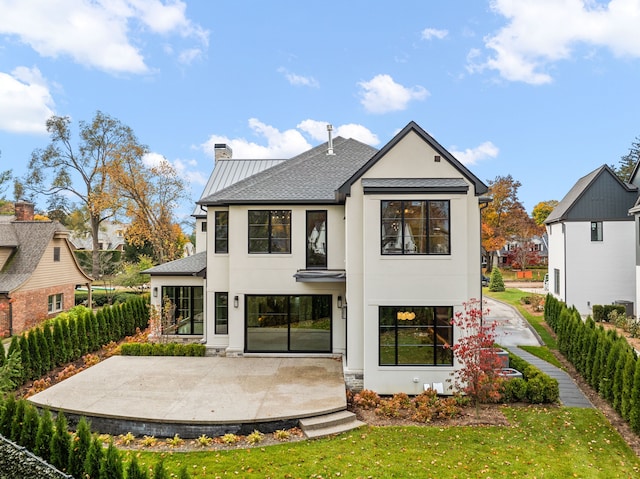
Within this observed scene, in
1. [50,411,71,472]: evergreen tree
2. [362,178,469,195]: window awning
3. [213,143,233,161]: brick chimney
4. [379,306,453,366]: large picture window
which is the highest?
[213,143,233,161]: brick chimney

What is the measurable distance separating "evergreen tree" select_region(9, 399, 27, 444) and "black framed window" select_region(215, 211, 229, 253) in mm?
7913

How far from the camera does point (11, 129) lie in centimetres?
3672

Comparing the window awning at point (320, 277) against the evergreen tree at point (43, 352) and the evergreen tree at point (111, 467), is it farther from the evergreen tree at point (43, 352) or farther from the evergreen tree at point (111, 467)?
the evergreen tree at point (43, 352)

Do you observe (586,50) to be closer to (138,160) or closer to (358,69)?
(358,69)

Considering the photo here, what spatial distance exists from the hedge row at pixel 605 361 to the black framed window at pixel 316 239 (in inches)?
331

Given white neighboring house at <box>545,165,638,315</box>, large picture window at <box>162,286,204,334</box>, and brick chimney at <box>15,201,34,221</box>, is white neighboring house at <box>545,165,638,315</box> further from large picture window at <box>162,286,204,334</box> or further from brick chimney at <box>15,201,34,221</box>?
brick chimney at <box>15,201,34,221</box>

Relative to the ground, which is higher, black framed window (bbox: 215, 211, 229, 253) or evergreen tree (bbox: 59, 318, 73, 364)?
black framed window (bbox: 215, 211, 229, 253)

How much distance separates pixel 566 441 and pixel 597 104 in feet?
69.6

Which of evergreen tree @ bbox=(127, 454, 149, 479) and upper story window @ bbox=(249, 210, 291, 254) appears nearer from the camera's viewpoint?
evergreen tree @ bbox=(127, 454, 149, 479)

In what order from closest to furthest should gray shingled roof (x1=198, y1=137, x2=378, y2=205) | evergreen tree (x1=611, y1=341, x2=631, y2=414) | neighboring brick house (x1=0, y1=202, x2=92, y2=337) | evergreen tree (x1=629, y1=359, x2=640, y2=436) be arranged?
evergreen tree (x1=629, y1=359, x2=640, y2=436)
evergreen tree (x1=611, y1=341, x2=631, y2=414)
gray shingled roof (x1=198, y1=137, x2=378, y2=205)
neighboring brick house (x1=0, y1=202, x2=92, y2=337)

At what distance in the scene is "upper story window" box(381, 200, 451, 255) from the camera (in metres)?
11.0

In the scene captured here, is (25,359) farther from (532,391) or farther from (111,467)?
(532,391)

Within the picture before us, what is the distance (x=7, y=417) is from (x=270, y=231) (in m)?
8.45

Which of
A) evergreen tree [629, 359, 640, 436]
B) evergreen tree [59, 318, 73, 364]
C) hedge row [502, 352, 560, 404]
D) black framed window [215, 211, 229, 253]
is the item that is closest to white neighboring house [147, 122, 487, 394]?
black framed window [215, 211, 229, 253]
